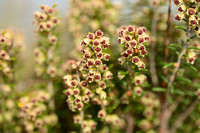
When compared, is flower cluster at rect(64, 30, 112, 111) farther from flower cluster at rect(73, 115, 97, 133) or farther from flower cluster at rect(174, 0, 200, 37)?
flower cluster at rect(174, 0, 200, 37)

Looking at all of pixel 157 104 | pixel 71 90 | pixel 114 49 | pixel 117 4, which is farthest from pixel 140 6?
pixel 71 90

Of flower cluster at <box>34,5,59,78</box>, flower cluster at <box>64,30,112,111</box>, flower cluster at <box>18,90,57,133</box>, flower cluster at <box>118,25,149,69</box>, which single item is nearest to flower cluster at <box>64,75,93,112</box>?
flower cluster at <box>64,30,112,111</box>

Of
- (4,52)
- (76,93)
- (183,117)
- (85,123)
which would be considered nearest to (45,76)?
(4,52)

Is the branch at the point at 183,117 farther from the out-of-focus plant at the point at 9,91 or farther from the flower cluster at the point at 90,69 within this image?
the out-of-focus plant at the point at 9,91

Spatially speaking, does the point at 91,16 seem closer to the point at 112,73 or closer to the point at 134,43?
the point at 112,73

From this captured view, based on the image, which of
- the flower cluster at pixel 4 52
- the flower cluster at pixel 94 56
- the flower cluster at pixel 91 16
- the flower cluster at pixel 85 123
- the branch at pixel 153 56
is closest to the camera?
the flower cluster at pixel 94 56

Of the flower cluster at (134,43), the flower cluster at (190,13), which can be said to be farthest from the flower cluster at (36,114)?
the flower cluster at (190,13)

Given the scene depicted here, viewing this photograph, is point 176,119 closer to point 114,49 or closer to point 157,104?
point 157,104
